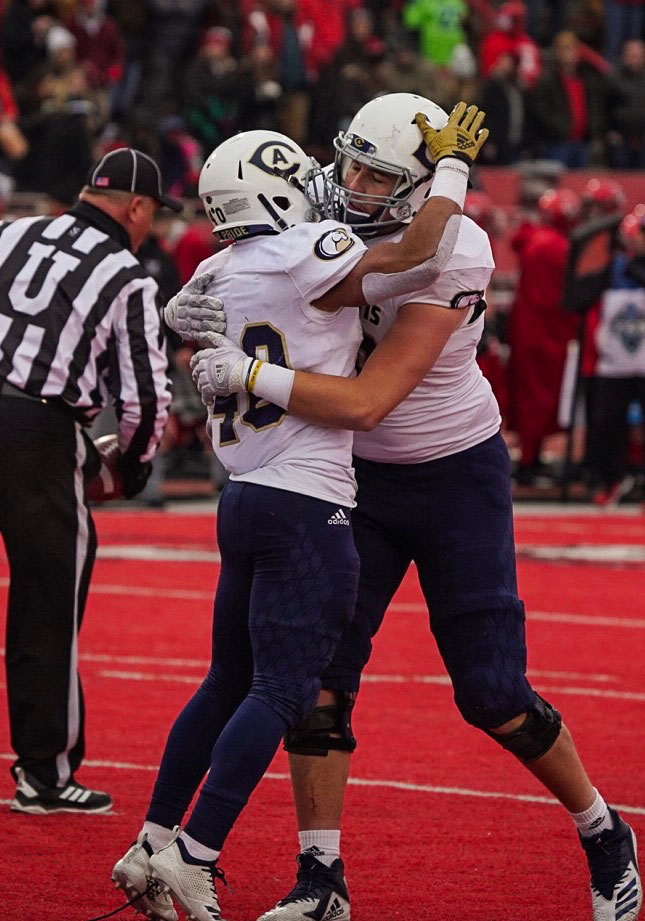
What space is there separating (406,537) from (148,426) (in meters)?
1.48

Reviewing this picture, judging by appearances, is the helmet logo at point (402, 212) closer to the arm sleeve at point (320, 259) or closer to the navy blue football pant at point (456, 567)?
the arm sleeve at point (320, 259)

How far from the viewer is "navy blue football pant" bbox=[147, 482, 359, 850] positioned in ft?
13.3

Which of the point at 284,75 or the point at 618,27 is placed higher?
the point at 618,27

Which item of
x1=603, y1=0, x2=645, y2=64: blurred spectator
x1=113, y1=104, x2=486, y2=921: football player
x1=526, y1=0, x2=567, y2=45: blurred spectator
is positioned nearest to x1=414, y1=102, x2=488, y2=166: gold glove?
x1=113, y1=104, x2=486, y2=921: football player

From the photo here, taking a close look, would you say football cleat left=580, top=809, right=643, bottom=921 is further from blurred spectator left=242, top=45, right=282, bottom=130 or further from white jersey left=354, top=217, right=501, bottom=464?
blurred spectator left=242, top=45, right=282, bottom=130

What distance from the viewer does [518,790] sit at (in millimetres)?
5879

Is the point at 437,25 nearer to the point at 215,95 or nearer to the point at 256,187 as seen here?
the point at 215,95

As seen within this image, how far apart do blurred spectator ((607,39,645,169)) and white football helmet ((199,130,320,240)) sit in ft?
55.2

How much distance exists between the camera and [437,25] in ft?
69.2

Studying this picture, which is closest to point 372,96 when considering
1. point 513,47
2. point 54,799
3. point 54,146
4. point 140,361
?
point 513,47

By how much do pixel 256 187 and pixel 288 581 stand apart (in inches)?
35.7

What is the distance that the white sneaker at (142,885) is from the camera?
4141 millimetres

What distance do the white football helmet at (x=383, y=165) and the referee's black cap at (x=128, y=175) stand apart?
160 cm

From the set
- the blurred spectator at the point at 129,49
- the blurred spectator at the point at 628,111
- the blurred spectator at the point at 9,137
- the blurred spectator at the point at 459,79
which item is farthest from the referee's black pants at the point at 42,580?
the blurred spectator at the point at 628,111
